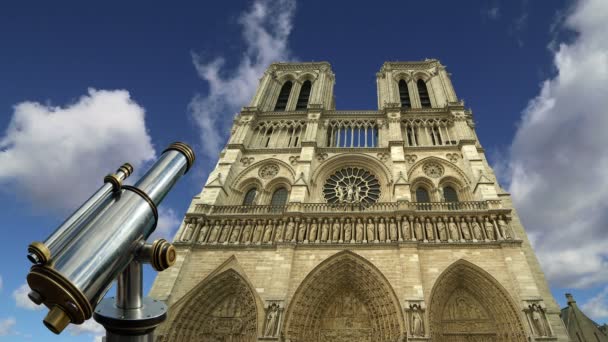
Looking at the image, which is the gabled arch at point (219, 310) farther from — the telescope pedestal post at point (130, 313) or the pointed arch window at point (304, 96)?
the pointed arch window at point (304, 96)

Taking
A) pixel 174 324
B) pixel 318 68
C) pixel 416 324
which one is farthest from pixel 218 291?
pixel 318 68

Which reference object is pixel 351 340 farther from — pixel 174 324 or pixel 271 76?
pixel 271 76

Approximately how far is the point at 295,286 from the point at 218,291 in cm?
320

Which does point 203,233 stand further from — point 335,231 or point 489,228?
point 489,228

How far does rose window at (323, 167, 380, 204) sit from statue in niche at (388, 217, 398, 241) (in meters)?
2.52

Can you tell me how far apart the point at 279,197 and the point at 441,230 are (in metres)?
7.88

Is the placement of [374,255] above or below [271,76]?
below

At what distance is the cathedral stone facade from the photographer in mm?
10344

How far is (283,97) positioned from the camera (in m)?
22.6

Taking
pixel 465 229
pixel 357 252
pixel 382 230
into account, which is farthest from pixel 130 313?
pixel 465 229

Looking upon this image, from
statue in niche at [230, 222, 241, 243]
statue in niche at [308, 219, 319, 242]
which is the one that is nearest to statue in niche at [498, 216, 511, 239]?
statue in niche at [308, 219, 319, 242]

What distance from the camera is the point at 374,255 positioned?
11594mm

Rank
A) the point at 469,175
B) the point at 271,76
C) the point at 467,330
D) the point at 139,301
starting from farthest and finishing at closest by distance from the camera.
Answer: the point at 271,76, the point at 469,175, the point at 467,330, the point at 139,301

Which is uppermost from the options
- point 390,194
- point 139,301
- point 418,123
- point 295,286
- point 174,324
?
point 418,123
